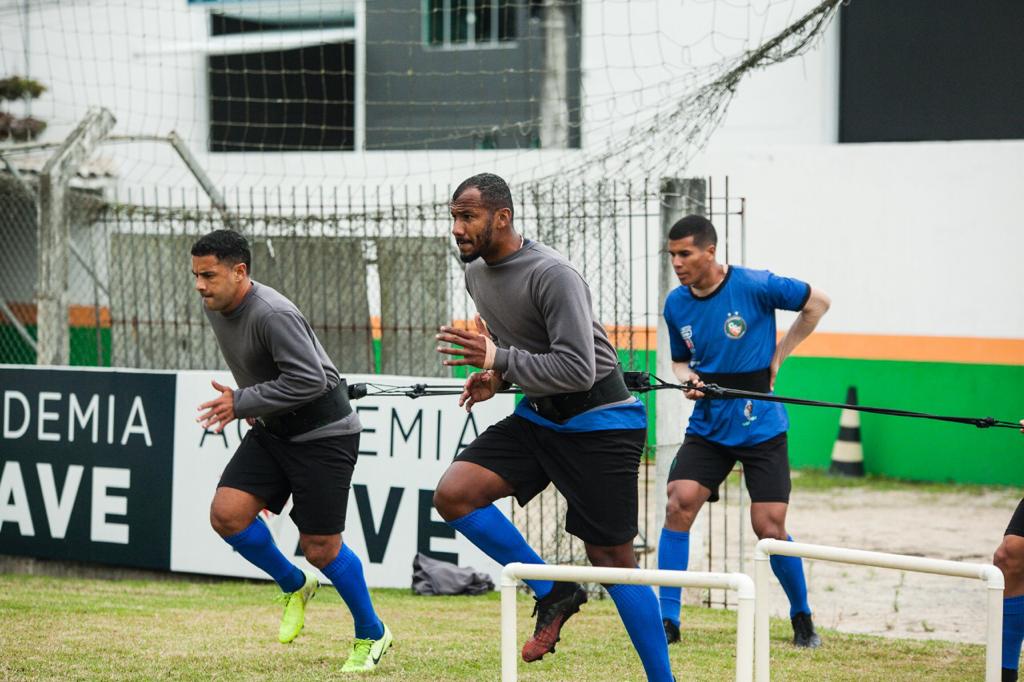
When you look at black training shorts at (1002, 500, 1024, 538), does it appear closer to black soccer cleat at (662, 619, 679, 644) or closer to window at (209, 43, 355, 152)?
black soccer cleat at (662, 619, 679, 644)

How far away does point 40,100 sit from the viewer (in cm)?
1883

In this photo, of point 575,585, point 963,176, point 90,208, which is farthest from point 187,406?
point 963,176

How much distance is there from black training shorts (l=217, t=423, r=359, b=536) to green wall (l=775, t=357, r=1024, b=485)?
9650mm

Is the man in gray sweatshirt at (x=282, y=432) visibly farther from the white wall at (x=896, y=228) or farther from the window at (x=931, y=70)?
the window at (x=931, y=70)

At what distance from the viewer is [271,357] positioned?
5.95m

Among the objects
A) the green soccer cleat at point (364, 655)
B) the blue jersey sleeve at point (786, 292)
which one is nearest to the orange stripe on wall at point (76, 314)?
the green soccer cleat at point (364, 655)

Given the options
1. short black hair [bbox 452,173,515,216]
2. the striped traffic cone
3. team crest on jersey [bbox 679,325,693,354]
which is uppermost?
short black hair [bbox 452,173,515,216]

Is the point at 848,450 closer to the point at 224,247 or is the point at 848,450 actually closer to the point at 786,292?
the point at 786,292

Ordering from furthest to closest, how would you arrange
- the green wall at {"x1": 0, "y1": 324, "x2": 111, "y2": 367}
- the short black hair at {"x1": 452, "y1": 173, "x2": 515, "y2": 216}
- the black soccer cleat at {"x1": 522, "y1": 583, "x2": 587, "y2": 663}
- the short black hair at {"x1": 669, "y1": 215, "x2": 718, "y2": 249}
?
the green wall at {"x1": 0, "y1": 324, "x2": 111, "y2": 367}
the short black hair at {"x1": 669, "y1": 215, "x2": 718, "y2": 249}
the black soccer cleat at {"x1": 522, "y1": 583, "x2": 587, "y2": 663}
the short black hair at {"x1": 452, "y1": 173, "x2": 515, "y2": 216}

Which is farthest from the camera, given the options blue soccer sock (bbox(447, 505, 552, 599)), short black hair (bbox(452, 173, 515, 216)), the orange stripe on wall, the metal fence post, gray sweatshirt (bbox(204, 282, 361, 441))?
the orange stripe on wall

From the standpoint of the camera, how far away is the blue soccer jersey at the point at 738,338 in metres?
6.75

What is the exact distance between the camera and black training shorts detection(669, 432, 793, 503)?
675 cm

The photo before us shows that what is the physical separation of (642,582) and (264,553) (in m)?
2.74

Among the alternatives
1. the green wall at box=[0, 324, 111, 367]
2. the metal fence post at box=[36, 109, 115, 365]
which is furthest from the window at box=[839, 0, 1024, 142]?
the metal fence post at box=[36, 109, 115, 365]
